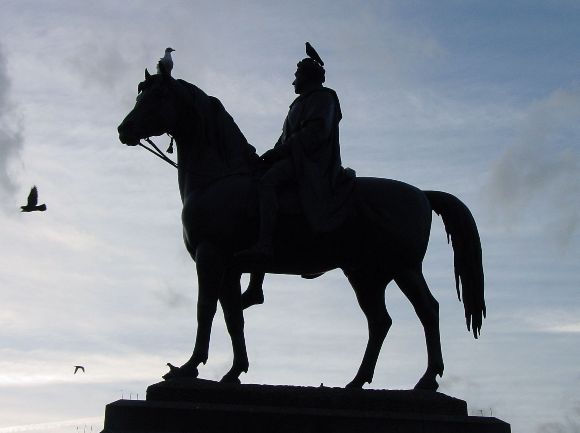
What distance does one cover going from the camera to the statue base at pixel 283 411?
11539mm

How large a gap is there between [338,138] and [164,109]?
2.38m

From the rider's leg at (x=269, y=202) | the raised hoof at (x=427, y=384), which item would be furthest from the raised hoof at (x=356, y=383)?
the rider's leg at (x=269, y=202)

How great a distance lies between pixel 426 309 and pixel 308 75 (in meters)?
3.58

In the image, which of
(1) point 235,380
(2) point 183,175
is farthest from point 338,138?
(1) point 235,380

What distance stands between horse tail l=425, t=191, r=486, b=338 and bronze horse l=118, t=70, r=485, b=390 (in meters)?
0.01

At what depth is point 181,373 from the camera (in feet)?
39.9

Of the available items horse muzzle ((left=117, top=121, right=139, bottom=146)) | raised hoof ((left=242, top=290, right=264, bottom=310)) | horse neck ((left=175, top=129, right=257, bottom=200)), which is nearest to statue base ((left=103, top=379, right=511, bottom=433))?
raised hoof ((left=242, top=290, right=264, bottom=310))

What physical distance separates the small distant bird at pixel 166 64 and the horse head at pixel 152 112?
0.25 feet

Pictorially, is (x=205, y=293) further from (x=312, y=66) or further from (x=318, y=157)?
(x=312, y=66)

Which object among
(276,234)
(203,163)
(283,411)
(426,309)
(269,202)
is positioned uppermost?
(203,163)

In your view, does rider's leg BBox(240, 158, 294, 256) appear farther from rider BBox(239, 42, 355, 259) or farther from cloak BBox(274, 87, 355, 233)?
cloak BBox(274, 87, 355, 233)

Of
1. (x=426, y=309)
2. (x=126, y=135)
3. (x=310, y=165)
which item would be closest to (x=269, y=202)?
(x=310, y=165)

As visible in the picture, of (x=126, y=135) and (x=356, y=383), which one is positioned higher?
(x=126, y=135)

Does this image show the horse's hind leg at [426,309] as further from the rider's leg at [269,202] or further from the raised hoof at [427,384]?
the rider's leg at [269,202]
